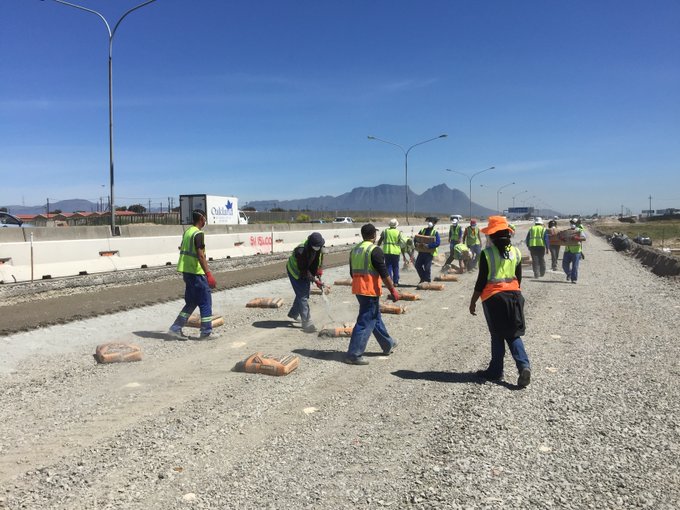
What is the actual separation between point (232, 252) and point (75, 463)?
52.8 ft

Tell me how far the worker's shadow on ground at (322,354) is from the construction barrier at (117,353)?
1.98 metres

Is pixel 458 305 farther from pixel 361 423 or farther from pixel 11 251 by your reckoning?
pixel 11 251

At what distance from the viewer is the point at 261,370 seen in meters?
5.93

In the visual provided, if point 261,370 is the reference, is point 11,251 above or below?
above

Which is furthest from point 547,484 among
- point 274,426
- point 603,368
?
point 603,368

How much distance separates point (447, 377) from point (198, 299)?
361 cm

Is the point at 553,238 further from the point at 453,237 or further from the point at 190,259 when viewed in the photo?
the point at 190,259

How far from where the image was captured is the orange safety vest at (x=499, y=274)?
5477mm

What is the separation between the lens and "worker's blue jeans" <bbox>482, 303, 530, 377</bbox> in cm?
→ 543

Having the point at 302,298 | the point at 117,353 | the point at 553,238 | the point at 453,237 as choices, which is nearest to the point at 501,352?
the point at 302,298

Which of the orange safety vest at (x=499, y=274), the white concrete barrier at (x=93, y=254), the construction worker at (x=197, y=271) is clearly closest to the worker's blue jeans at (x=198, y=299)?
the construction worker at (x=197, y=271)

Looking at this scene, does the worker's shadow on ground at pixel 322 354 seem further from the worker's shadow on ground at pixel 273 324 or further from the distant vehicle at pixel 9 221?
the distant vehicle at pixel 9 221

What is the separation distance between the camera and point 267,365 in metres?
5.91

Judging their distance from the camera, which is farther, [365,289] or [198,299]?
[198,299]
